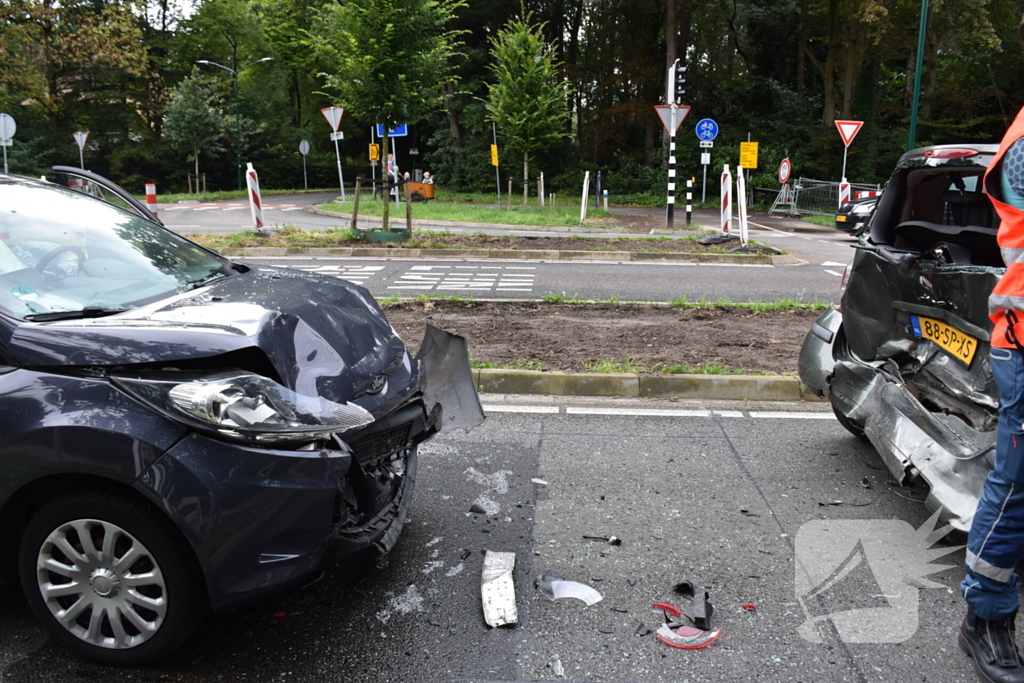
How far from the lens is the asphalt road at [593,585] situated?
277cm

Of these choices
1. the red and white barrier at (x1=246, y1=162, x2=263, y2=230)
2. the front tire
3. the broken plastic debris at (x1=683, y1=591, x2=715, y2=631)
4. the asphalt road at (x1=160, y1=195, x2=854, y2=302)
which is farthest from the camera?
the red and white barrier at (x1=246, y1=162, x2=263, y2=230)

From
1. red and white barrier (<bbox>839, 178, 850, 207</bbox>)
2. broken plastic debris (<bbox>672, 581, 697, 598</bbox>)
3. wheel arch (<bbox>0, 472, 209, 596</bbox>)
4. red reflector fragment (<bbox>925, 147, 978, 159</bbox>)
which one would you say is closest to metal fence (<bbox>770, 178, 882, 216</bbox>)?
red and white barrier (<bbox>839, 178, 850, 207</bbox>)

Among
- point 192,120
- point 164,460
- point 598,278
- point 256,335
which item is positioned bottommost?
point 598,278

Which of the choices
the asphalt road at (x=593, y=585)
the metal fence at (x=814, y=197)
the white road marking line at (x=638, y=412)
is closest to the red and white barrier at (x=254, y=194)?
the white road marking line at (x=638, y=412)

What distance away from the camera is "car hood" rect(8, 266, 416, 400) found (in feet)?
8.74

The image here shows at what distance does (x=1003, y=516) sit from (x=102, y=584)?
3016mm

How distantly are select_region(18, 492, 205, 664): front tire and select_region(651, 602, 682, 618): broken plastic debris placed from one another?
1699 millimetres

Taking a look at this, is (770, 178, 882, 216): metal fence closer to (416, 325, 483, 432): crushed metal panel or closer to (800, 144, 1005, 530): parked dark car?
(800, 144, 1005, 530): parked dark car

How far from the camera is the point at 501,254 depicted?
14.5 m

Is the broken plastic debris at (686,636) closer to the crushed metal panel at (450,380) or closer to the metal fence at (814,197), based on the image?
the crushed metal panel at (450,380)

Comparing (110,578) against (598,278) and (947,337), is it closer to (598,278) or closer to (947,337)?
(947,337)

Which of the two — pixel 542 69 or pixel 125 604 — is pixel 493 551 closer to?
pixel 125 604

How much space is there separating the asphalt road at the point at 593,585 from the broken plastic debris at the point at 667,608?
0.20ft

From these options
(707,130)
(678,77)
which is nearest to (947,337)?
(678,77)
